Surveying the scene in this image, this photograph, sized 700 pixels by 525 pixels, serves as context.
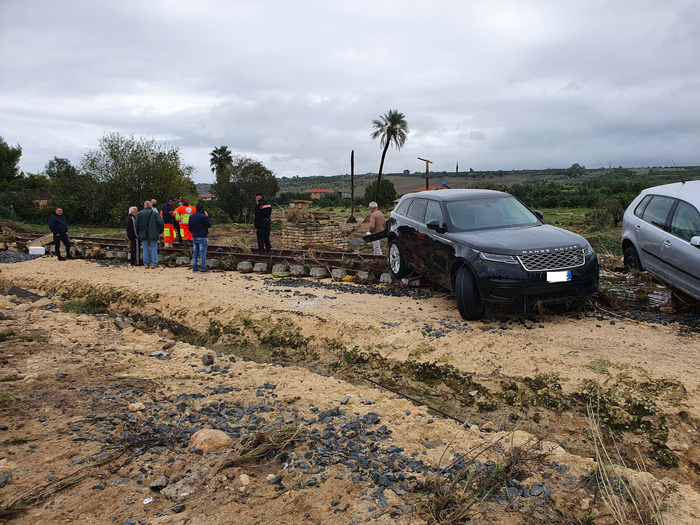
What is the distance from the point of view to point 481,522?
278cm

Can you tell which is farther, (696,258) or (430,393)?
(696,258)

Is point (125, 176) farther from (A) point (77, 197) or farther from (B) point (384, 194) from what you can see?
(B) point (384, 194)

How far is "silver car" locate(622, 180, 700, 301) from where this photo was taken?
6023mm

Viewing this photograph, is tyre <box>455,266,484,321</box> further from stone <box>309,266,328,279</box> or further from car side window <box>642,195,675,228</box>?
stone <box>309,266,328,279</box>

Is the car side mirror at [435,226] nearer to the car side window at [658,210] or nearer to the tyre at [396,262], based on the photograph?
the tyre at [396,262]

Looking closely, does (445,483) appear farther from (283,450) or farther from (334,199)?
(334,199)

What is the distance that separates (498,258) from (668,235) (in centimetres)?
267

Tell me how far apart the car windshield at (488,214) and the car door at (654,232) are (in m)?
1.64

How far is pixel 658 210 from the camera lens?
6980 mm

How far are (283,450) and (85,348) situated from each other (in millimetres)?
4607

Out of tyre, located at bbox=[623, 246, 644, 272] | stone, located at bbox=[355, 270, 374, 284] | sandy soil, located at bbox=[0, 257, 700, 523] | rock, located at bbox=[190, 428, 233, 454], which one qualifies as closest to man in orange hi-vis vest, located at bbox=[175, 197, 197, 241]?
sandy soil, located at bbox=[0, 257, 700, 523]

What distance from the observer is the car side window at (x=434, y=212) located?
293 inches

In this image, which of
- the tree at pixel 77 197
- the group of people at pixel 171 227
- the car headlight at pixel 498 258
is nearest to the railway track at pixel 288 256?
the group of people at pixel 171 227

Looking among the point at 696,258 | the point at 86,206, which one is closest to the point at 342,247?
the point at 696,258
